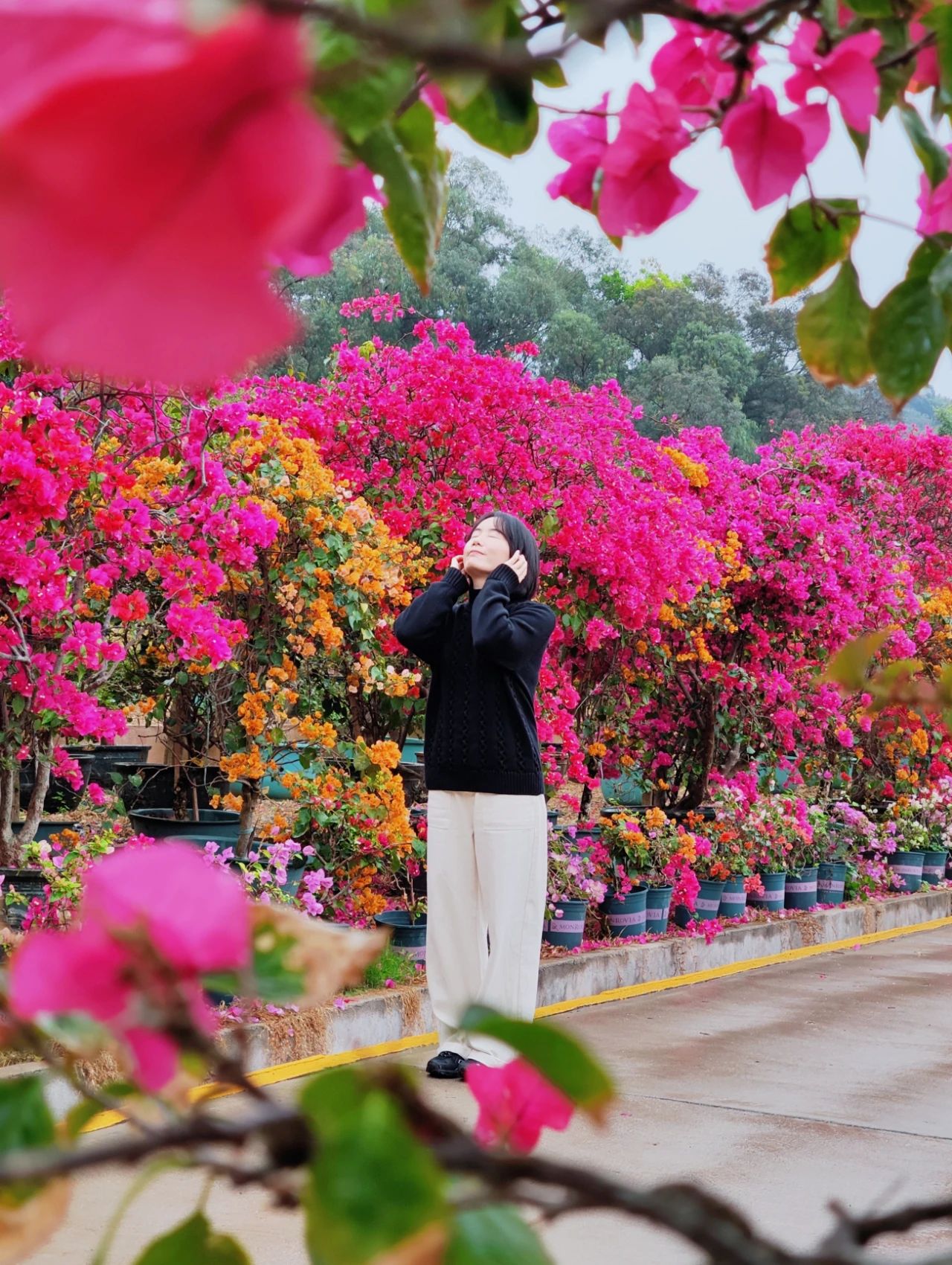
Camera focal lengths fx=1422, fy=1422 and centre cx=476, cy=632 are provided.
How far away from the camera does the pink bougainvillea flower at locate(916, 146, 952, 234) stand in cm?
77

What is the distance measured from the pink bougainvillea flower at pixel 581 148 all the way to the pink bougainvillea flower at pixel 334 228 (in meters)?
0.27

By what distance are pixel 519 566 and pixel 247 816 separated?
167cm

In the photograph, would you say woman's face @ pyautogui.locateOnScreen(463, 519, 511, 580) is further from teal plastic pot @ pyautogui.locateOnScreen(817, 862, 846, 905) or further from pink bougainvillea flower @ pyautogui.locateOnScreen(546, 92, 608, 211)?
teal plastic pot @ pyautogui.locateOnScreen(817, 862, 846, 905)

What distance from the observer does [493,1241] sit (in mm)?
344

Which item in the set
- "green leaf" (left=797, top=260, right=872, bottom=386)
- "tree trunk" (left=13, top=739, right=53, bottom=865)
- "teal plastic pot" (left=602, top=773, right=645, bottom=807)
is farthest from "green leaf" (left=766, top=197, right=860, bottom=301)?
"teal plastic pot" (left=602, top=773, right=645, bottom=807)

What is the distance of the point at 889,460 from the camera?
12.4 metres

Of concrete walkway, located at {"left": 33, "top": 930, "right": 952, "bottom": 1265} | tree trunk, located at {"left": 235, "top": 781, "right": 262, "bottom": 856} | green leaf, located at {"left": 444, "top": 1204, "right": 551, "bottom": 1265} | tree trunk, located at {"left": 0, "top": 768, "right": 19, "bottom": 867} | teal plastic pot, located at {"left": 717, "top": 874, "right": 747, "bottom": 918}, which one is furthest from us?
teal plastic pot, located at {"left": 717, "top": 874, "right": 747, "bottom": 918}

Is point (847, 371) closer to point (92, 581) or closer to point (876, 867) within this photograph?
point (92, 581)

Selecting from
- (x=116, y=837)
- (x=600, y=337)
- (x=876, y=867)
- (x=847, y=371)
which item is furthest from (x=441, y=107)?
(x=600, y=337)

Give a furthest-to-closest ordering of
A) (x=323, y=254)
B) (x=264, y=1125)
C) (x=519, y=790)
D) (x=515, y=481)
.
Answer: (x=515, y=481), (x=519, y=790), (x=323, y=254), (x=264, y=1125)

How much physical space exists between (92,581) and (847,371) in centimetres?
383

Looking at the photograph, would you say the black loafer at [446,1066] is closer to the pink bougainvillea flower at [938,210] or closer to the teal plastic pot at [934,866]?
the pink bougainvillea flower at [938,210]

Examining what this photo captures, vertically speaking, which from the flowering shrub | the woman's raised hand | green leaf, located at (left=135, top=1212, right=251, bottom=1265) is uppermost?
the woman's raised hand

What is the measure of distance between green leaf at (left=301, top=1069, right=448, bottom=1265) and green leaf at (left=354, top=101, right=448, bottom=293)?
1.27ft
